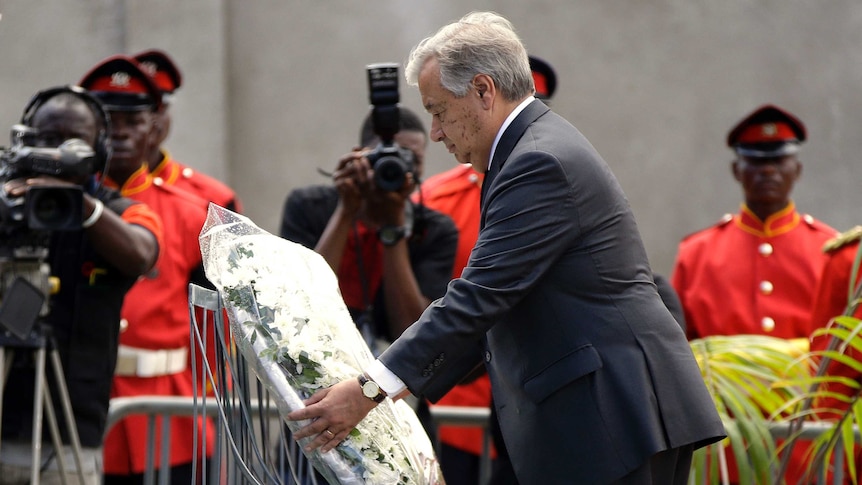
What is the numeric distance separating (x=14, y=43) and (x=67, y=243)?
260cm

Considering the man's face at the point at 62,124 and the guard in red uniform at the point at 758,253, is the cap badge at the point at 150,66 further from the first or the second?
the guard in red uniform at the point at 758,253

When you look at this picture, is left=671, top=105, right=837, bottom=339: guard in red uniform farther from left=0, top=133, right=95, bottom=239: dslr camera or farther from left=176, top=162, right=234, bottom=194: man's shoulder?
left=0, top=133, right=95, bottom=239: dslr camera

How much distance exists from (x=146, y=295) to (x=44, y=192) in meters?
0.99

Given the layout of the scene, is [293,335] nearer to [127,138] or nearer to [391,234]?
[391,234]

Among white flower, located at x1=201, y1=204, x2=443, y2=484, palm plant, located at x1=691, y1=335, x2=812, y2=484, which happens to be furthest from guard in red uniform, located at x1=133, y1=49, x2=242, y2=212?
white flower, located at x1=201, y1=204, x2=443, y2=484

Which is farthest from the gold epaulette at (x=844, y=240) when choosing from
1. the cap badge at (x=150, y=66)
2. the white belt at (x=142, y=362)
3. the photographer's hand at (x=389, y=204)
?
the cap badge at (x=150, y=66)

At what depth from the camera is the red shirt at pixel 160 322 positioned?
4.34 metres

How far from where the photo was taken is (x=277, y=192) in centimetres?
625

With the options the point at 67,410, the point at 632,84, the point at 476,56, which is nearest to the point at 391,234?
the point at 67,410

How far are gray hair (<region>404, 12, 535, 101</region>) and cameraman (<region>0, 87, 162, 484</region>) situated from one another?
131 centimetres

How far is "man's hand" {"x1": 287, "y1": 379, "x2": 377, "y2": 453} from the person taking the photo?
2492 mm

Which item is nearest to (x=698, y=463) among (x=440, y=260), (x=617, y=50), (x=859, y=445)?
(x=859, y=445)

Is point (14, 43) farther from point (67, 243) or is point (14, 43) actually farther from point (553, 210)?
point (553, 210)

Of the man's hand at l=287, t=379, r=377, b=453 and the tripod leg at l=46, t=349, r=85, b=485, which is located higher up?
the man's hand at l=287, t=379, r=377, b=453
